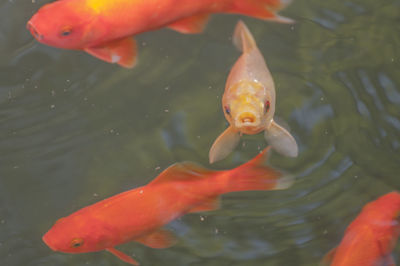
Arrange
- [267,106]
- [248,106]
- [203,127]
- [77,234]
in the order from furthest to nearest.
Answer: [203,127] < [77,234] < [267,106] < [248,106]

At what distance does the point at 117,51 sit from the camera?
11.5ft

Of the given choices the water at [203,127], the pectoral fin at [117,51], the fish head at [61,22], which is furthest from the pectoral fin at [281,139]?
the fish head at [61,22]

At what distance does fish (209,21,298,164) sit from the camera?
2.79 meters

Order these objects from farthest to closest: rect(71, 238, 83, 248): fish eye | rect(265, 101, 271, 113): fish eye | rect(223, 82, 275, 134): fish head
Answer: rect(71, 238, 83, 248): fish eye
rect(265, 101, 271, 113): fish eye
rect(223, 82, 275, 134): fish head

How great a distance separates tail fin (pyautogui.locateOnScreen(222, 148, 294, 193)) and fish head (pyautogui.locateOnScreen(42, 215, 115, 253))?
818 millimetres

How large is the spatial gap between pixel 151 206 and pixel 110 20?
3.94 feet

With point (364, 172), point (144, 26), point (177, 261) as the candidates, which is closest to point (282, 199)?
point (364, 172)

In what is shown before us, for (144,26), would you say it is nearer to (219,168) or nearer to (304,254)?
(219,168)

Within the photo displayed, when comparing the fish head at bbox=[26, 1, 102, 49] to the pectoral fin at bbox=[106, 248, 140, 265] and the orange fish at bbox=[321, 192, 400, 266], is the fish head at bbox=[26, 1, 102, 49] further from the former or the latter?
the orange fish at bbox=[321, 192, 400, 266]

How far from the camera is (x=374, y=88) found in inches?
151

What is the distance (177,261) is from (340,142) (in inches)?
56.4

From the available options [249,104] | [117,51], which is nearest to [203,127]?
[117,51]

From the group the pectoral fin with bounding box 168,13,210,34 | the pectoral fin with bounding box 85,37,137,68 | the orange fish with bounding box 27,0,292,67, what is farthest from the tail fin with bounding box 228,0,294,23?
the pectoral fin with bounding box 85,37,137,68

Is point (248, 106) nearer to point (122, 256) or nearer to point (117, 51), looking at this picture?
point (117, 51)
